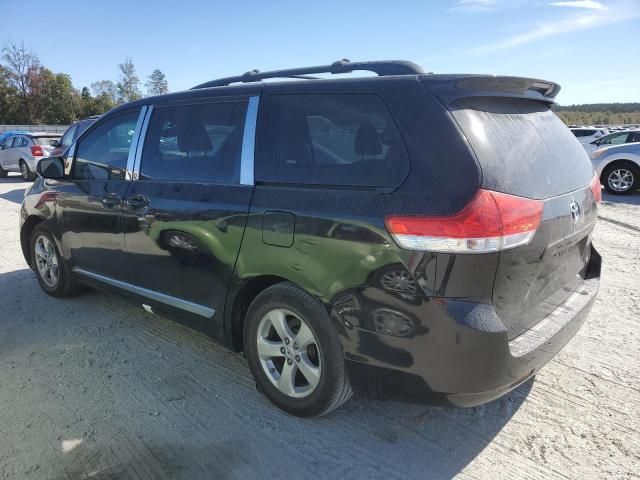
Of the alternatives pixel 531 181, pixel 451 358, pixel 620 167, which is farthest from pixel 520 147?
pixel 620 167

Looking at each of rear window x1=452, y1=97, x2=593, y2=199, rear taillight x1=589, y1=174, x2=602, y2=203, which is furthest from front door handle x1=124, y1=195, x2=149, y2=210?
rear taillight x1=589, y1=174, x2=602, y2=203

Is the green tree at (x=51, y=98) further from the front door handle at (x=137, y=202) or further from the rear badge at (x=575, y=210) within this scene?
the rear badge at (x=575, y=210)

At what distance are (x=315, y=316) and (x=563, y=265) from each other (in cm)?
135

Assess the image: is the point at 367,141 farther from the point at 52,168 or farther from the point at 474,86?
the point at 52,168

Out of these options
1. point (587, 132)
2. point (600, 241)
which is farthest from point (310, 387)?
point (587, 132)

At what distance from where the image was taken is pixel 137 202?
3.41 meters

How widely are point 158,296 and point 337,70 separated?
6.31ft

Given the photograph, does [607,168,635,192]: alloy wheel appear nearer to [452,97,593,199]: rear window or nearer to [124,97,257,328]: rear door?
[452,97,593,199]: rear window

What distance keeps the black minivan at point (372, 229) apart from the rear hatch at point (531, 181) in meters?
0.01

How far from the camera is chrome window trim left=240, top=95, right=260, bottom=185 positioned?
280cm

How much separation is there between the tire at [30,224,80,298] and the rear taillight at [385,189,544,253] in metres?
3.46

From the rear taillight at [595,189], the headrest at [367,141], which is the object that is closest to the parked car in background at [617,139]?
the rear taillight at [595,189]

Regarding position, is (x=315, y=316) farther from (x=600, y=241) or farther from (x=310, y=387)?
(x=600, y=241)

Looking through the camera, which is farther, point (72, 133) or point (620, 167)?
point (620, 167)
